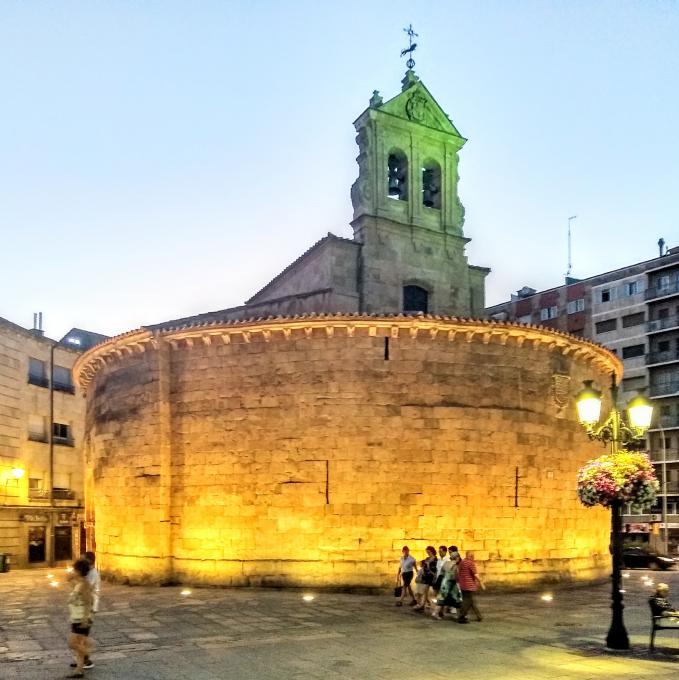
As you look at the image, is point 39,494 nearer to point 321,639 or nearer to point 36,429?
point 36,429

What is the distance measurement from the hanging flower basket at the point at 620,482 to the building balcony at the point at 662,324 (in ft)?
150

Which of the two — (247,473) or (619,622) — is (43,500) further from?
(619,622)

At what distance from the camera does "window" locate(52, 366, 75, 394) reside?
35.7 metres

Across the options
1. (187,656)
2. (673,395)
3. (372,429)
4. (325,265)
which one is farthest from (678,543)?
(187,656)

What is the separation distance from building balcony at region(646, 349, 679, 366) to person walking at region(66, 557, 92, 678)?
5142 cm

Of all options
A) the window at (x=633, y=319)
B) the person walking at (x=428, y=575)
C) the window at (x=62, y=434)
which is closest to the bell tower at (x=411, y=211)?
the person walking at (x=428, y=575)

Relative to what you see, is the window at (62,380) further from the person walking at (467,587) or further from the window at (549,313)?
the window at (549,313)

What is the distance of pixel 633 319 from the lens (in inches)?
2276

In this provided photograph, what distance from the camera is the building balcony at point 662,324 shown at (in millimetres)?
55000

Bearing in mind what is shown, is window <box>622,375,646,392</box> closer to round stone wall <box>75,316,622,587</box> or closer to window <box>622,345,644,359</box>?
window <box>622,345,644,359</box>

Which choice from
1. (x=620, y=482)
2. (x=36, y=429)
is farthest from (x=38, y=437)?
(x=620, y=482)

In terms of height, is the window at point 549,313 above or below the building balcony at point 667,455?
above

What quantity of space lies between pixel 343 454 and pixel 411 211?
1428 cm

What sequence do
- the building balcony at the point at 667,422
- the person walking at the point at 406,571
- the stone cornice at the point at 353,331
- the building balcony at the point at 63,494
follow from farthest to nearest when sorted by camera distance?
the building balcony at the point at 667,422 → the building balcony at the point at 63,494 → the stone cornice at the point at 353,331 → the person walking at the point at 406,571
